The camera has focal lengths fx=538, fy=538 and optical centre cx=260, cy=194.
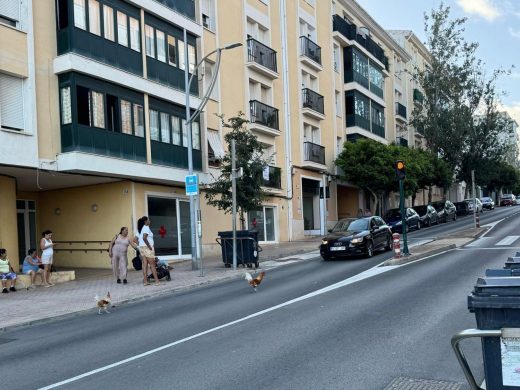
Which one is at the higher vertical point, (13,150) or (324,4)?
(324,4)

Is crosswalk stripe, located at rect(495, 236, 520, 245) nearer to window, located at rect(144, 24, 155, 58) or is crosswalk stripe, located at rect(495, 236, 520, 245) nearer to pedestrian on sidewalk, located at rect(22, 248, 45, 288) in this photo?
window, located at rect(144, 24, 155, 58)

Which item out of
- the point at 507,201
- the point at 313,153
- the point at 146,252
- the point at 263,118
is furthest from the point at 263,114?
the point at 507,201

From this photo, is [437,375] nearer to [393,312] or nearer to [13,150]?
[393,312]

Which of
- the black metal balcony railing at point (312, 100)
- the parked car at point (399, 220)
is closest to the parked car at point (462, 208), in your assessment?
the parked car at point (399, 220)

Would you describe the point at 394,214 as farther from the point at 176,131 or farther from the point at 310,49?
the point at 176,131

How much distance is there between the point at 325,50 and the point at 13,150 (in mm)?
25706

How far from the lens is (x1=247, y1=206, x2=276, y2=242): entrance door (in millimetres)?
27797

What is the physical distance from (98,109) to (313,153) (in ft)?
58.2

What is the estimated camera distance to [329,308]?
31.0ft

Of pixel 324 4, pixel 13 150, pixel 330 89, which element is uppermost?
pixel 324 4

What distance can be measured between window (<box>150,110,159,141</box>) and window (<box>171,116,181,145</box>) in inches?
40.2

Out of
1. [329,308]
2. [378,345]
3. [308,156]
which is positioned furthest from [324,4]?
[378,345]

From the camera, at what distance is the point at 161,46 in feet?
69.5

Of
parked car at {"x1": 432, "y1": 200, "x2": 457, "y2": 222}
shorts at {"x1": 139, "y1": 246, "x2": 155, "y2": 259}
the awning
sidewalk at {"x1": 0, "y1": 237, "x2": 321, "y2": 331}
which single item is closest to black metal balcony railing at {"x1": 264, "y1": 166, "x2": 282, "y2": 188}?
the awning
